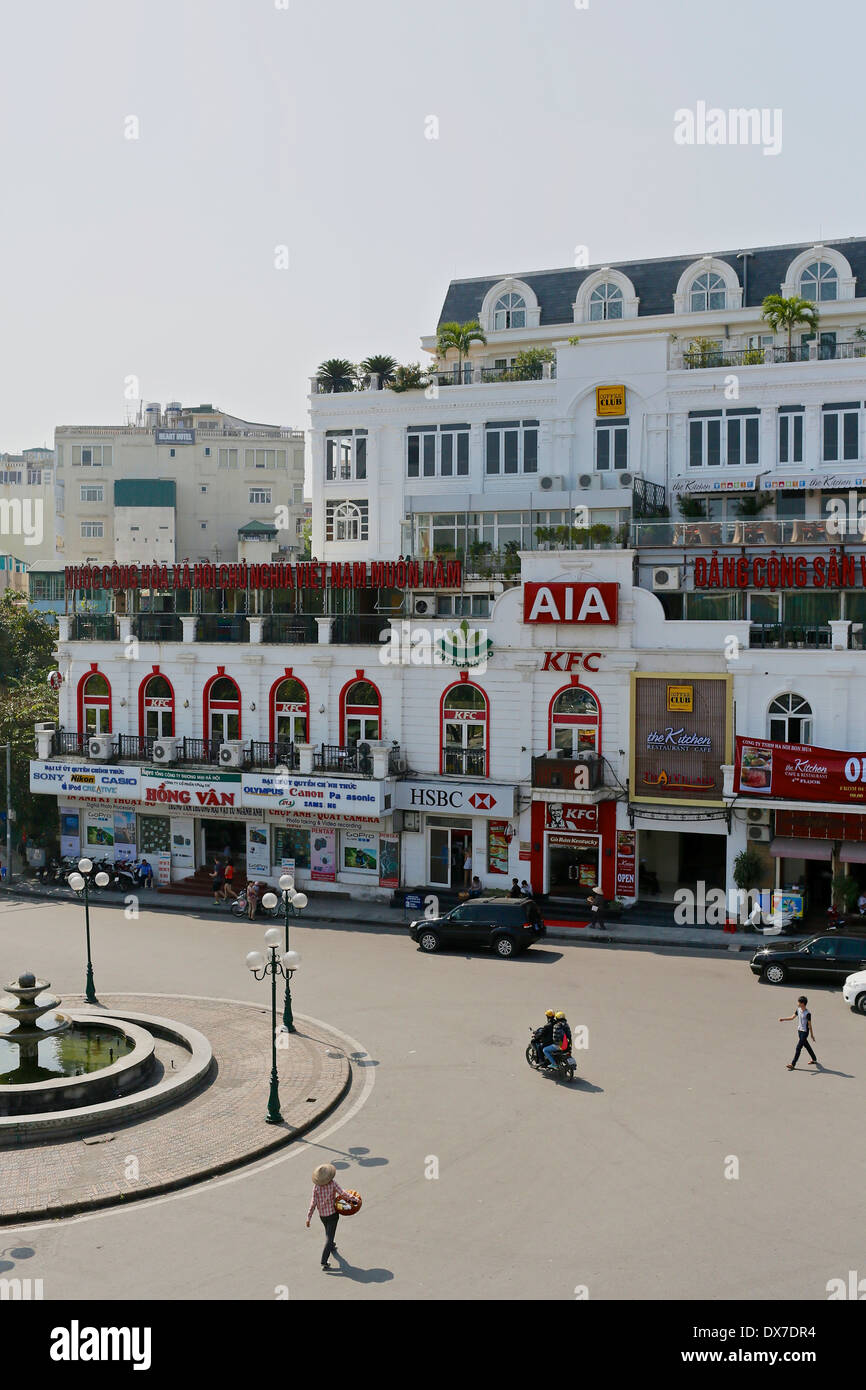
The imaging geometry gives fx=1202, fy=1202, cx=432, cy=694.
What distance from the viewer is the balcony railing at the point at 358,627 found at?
39938 millimetres

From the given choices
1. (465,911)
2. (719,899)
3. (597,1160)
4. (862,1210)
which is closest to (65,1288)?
(597,1160)

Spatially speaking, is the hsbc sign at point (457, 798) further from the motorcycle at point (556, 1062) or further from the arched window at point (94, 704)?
the motorcycle at point (556, 1062)

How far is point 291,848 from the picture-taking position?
4025cm

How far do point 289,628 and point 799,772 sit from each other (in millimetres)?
17484

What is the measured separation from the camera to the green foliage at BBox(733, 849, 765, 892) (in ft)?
111

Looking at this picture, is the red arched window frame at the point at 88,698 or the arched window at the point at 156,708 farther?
the red arched window frame at the point at 88,698

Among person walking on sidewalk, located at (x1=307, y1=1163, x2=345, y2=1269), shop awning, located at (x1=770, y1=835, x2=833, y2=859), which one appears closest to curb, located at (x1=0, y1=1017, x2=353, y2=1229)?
person walking on sidewalk, located at (x1=307, y1=1163, x2=345, y2=1269)

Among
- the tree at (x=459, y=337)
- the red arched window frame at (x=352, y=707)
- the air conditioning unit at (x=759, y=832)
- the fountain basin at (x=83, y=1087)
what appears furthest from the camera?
the tree at (x=459, y=337)

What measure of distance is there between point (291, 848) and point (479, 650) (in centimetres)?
941

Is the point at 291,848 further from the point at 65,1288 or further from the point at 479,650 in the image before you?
the point at 65,1288

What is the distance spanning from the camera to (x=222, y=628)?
41969 millimetres

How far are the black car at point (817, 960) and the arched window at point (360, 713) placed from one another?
50.8ft

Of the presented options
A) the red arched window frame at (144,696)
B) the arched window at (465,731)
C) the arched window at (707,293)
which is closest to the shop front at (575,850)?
the arched window at (465,731)

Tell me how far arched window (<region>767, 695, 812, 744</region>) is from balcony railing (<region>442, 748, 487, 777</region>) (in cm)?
891
